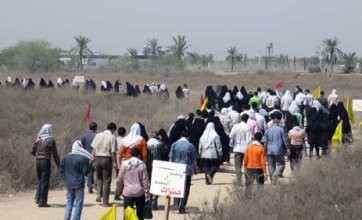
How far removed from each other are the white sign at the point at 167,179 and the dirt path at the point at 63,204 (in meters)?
2.00

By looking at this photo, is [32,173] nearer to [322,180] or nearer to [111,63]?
[322,180]

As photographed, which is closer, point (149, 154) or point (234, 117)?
point (149, 154)

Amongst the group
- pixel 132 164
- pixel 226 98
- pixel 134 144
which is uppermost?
pixel 226 98

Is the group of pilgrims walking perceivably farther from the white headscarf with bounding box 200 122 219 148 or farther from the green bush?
the green bush

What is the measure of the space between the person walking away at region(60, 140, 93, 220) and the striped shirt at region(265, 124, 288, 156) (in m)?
4.96

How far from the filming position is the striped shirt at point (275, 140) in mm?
14570

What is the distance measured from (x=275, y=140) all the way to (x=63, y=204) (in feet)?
15.7

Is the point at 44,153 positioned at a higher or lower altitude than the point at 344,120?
lower

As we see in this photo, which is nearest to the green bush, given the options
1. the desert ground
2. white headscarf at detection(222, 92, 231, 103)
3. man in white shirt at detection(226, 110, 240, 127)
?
the desert ground

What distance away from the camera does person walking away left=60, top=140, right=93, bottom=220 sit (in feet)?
36.3

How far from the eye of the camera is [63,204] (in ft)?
44.6

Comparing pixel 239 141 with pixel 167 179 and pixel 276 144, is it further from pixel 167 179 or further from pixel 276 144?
pixel 167 179

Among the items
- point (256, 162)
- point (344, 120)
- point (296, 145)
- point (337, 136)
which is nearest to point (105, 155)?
point (256, 162)

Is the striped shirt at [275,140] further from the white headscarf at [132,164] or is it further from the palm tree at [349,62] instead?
the palm tree at [349,62]
